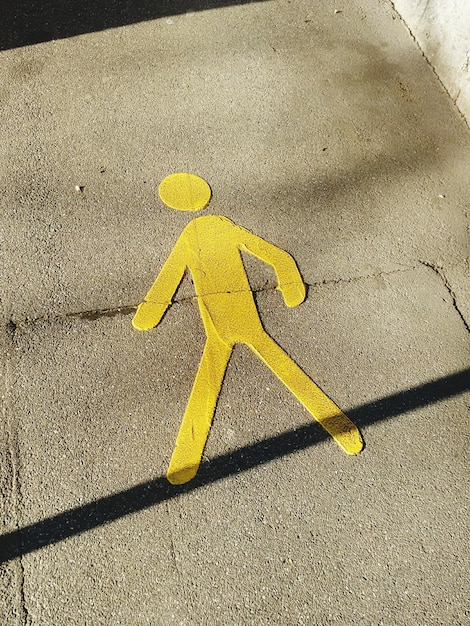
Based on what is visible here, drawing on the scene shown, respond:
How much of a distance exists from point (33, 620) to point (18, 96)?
4.47 meters

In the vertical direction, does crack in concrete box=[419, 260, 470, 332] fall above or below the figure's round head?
above

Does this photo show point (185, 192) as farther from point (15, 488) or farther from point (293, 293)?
point (15, 488)

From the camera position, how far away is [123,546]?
319 centimetres

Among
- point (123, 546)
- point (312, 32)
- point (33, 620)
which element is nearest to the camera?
point (33, 620)

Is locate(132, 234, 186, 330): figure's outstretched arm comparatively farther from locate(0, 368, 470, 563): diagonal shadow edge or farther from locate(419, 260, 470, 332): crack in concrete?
locate(419, 260, 470, 332): crack in concrete

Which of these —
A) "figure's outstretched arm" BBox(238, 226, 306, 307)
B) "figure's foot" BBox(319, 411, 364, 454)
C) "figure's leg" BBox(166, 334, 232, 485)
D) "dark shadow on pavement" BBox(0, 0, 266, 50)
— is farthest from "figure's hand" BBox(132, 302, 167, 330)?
"dark shadow on pavement" BBox(0, 0, 266, 50)

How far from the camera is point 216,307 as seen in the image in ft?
13.6

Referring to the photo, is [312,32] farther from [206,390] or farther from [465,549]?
[465,549]

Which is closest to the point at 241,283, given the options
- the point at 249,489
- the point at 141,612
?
the point at 249,489

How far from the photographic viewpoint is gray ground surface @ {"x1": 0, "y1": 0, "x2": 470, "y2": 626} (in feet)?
10.5

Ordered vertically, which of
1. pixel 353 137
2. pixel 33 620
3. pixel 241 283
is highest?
pixel 353 137

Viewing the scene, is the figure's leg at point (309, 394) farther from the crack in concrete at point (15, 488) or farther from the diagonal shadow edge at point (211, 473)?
the crack in concrete at point (15, 488)

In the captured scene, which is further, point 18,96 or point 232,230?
point 18,96

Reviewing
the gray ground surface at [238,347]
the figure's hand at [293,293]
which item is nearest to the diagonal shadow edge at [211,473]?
the gray ground surface at [238,347]
